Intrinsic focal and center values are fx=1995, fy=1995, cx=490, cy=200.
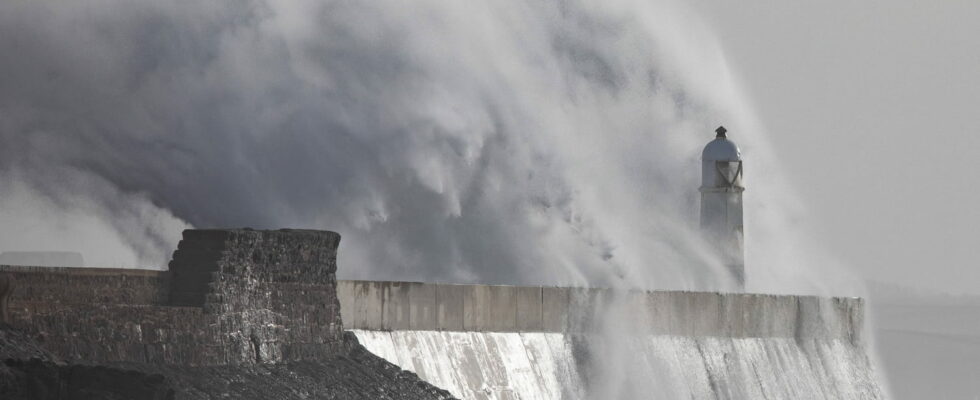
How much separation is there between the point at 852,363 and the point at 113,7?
1173 centimetres

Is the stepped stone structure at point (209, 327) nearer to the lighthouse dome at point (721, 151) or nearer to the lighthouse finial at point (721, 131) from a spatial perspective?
the lighthouse dome at point (721, 151)

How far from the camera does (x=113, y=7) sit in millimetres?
26047

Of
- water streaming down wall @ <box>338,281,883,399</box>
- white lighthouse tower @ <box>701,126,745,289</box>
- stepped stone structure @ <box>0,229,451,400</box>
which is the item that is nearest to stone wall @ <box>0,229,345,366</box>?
stepped stone structure @ <box>0,229,451,400</box>

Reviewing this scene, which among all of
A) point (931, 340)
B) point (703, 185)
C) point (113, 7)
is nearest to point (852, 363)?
point (703, 185)

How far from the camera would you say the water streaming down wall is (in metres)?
18.2

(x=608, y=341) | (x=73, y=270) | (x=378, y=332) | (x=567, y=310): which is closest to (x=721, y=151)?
(x=608, y=341)

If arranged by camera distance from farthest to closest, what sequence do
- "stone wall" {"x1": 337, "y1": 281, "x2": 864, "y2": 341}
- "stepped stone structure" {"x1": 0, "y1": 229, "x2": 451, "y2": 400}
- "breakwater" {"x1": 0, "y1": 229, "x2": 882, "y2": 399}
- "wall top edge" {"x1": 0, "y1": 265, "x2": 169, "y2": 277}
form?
"stone wall" {"x1": 337, "y1": 281, "x2": 864, "y2": 341} → "breakwater" {"x1": 0, "y1": 229, "x2": 882, "y2": 399} → "wall top edge" {"x1": 0, "y1": 265, "x2": 169, "y2": 277} → "stepped stone structure" {"x1": 0, "y1": 229, "x2": 451, "y2": 400}

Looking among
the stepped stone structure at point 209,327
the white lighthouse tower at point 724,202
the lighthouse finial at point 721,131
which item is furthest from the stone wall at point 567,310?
the lighthouse finial at point 721,131

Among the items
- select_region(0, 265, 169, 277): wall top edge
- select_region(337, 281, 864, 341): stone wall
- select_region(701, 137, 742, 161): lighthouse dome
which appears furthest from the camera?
select_region(701, 137, 742, 161): lighthouse dome

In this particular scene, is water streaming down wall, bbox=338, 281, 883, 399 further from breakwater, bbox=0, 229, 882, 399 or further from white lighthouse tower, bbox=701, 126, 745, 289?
white lighthouse tower, bbox=701, 126, 745, 289

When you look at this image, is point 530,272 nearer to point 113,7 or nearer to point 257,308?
Answer: point 113,7

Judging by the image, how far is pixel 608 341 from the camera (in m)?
21.7

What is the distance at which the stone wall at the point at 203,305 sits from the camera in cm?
1305

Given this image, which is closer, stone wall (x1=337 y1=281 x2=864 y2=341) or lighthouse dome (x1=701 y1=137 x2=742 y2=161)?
stone wall (x1=337 y1=281 x2=864 y2=341)
